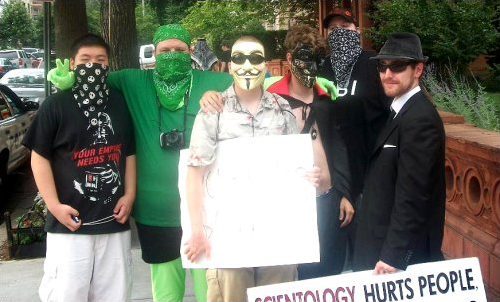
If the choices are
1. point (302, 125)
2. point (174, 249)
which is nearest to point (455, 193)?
point (302, 125)

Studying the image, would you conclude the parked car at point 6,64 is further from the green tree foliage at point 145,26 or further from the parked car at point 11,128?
the parked car at point 11,128

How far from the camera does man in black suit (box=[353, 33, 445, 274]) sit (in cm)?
298

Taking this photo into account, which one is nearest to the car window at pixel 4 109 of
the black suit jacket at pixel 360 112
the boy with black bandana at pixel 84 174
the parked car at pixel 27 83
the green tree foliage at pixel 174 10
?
the parked car at pixel 27 83

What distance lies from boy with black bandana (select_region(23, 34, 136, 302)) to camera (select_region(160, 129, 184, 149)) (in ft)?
0.71

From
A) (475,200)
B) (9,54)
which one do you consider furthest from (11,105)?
(9,54)

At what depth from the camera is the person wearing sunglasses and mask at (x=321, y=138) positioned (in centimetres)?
353

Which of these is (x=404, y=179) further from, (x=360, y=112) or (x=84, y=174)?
(x=84, y=174)

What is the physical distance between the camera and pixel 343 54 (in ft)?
13.3

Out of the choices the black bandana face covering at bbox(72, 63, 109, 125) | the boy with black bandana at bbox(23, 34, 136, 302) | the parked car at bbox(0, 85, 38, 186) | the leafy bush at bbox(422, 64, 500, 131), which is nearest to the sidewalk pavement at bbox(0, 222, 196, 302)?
the boy with black bandana at bbox(23, 34, 136, 302)

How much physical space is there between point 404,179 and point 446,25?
7410mm

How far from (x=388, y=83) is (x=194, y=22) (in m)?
28.2

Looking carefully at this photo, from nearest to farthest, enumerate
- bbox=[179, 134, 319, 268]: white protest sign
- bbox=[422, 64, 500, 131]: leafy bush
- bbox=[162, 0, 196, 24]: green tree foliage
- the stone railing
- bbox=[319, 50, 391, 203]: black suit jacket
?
bbox=[179, 134, 319, 268]: white protest sign < bbox=[319, 50, 391, 203]: black suit jacket < the stone railing < bbox=[422, 64, 500, 131]: leafy bush < bbox=[162, 0, 196, 24]: green tree foliage

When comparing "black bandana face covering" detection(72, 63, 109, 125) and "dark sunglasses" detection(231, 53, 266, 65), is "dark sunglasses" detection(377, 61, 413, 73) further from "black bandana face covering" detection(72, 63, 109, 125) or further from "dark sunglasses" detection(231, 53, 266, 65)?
"black bandana face covering" detection(72, 63, 109, 125)

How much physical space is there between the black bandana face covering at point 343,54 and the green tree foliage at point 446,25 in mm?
5762
